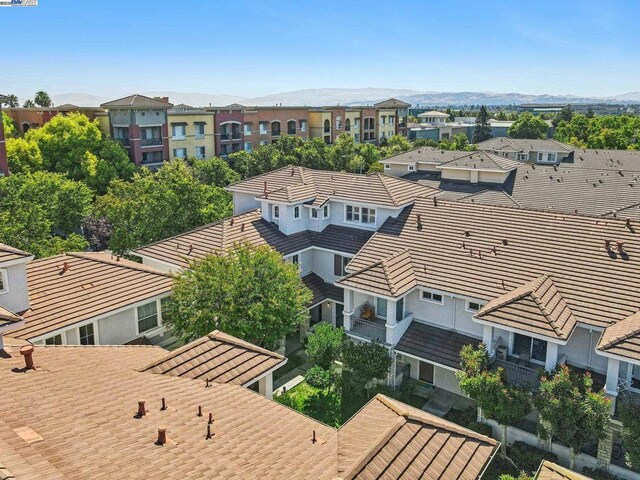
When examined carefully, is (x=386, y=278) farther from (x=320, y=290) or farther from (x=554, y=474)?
(x=554, y=474)

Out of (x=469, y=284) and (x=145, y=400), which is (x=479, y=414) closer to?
(x=469, y=284)

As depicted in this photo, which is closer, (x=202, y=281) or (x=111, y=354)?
(x=111, y=354)

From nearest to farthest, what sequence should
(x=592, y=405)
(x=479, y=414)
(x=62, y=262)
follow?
(x=592, y=405)
(x=479, y=414)
(x=62, y=262)

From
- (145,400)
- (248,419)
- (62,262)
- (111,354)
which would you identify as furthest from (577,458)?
(62,262)

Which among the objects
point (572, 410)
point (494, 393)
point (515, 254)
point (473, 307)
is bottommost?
point (494, 393)

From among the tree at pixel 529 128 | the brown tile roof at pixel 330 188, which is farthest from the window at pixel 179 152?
the tree at pixel 529 128

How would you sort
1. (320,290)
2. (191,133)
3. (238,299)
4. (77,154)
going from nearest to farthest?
(238,299) → (320,290) → (77,154) → (191,133)

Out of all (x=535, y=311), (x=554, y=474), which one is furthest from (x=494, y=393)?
(x=554, y=474)

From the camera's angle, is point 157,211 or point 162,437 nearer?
point 162,437
